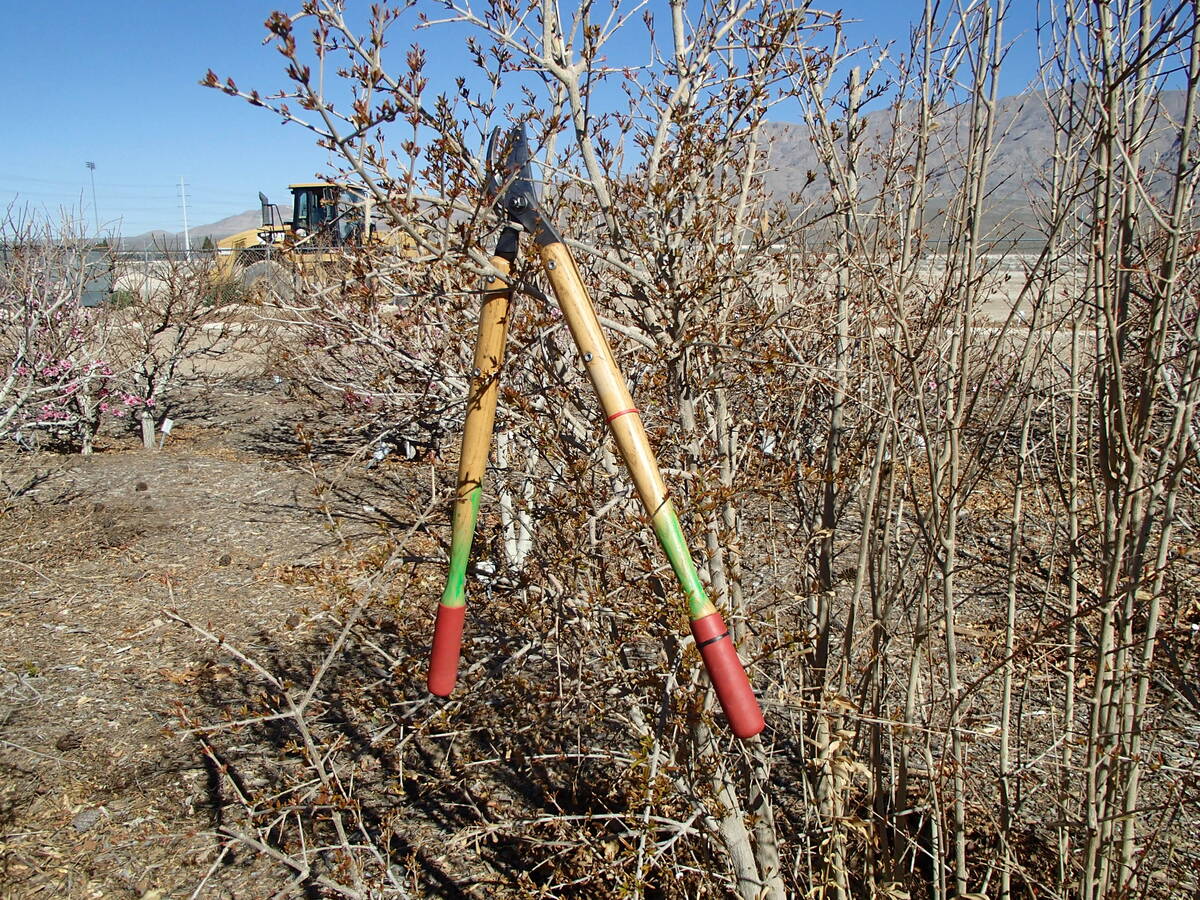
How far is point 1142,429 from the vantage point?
6.95 ft

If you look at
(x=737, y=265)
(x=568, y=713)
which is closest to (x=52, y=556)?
(x=568, y=713)

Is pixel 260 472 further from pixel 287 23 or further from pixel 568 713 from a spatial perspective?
pixel 287 23

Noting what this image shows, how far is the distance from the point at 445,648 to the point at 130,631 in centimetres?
490

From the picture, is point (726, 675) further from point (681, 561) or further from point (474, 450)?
point (474, 450)

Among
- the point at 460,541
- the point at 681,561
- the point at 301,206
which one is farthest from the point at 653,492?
the point at 301,206

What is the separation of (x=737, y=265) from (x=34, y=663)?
5139mm

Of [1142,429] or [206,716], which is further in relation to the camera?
[206,716]

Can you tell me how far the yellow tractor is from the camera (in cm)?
252

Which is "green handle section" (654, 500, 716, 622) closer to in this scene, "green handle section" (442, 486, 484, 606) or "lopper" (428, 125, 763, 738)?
"lopper" (428, 125, 763, 738)

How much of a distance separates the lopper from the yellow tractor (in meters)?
0.34

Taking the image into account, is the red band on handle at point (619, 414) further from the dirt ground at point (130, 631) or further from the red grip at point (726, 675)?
the dirt ground at point (130, 631)

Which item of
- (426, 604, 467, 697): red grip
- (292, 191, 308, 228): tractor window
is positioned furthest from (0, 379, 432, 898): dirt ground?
(292, 191, 308, 228): tractor window

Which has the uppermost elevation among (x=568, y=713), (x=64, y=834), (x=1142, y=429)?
(x=1142, y=429)

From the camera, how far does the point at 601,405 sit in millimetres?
1651
